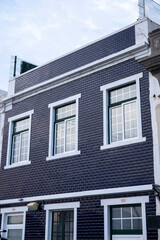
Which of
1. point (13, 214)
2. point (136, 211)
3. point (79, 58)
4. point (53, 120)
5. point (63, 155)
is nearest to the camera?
point (136, 211)

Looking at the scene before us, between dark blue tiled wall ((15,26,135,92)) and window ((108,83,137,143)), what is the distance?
1.47m

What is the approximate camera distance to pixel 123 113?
456 inches

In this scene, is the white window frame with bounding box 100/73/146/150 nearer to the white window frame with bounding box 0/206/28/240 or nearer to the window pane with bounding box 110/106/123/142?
the window pane with bounding box 110/106/123/142

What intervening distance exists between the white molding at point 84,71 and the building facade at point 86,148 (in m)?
0.03

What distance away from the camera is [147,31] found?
11.5m

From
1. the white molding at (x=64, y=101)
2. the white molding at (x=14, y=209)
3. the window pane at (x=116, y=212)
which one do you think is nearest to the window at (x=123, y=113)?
the white molding at (x=64, y=101)

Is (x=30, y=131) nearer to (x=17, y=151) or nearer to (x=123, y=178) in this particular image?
(x=17, y=151)

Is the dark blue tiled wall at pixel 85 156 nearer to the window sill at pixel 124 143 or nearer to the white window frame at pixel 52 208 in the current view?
the window sill at pixel 124 143

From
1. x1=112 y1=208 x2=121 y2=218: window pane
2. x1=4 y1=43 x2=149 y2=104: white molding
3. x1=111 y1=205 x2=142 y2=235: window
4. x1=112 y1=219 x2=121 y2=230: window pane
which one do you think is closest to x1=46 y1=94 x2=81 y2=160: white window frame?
x1=4 y1=43 x2=149 y2=104: white molding

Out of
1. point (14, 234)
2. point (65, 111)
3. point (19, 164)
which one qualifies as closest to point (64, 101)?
point (65, 111)

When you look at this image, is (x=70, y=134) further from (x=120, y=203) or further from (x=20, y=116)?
(x=120, y=203)

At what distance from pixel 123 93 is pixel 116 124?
97 centimetres

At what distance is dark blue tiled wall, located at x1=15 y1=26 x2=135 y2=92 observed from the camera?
40.0 feet

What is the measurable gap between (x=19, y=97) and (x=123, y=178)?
258 inches
